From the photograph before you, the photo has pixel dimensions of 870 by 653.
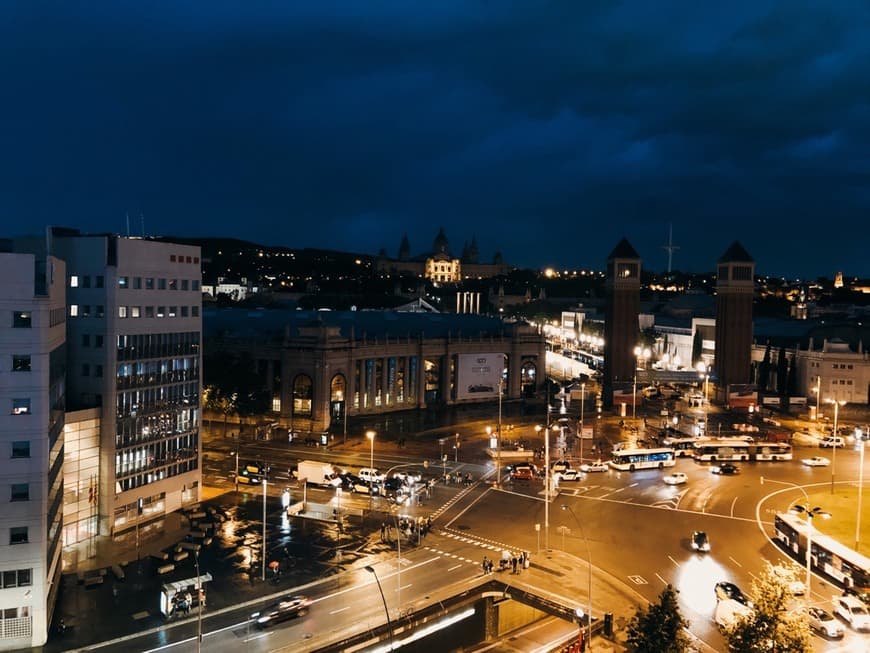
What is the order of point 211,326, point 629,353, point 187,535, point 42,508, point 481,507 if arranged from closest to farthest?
point 42,508
point 187,535
point 481,507
point 211,326
point 629,353

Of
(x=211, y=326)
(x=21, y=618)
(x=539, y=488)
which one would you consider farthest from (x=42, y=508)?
(x=211, y=326)

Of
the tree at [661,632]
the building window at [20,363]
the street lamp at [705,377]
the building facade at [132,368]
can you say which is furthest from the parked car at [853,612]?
the street lamp at [705,377]

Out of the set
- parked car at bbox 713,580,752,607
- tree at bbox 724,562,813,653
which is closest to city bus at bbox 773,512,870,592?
parked car at bbox 713,580,752,607

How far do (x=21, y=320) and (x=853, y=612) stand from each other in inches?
2077

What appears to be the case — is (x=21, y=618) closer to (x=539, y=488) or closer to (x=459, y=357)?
(x=539, y=488)

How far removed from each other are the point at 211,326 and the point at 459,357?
4242 cm

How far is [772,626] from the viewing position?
34312mm

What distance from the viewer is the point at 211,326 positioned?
124 metres

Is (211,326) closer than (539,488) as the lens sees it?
No

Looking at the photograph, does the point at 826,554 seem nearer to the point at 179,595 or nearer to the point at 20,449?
the point at 179,595

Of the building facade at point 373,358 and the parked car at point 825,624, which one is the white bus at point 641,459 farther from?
the parked car at point 825,624

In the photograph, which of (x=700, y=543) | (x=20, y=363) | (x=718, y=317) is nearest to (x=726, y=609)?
(x=700, y=543)

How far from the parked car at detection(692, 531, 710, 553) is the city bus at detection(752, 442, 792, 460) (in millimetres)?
39363

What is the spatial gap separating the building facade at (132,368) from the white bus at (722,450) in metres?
59.2
